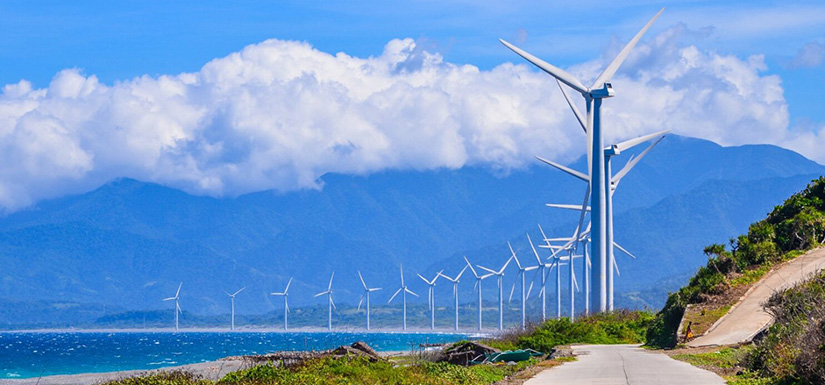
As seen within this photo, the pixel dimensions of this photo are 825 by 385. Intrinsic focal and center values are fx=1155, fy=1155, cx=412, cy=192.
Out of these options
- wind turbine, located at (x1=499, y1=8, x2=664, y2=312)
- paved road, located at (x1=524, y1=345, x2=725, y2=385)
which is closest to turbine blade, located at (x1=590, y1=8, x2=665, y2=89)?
wind turbine, located at (x1=499, y1=8, x2=664, y2=312)

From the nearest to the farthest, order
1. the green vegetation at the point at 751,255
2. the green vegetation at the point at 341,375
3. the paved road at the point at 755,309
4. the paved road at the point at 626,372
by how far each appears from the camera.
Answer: the green vegetation at the point at 341,375 → the paved road at the point at 626,372 → the paved road at the point at 755,309 → the green vegetation at the point at 751,255

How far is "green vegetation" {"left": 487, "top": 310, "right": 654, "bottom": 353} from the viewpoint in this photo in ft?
189

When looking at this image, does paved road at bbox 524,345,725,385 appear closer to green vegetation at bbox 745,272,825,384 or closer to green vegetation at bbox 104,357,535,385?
green vegetation at bbox 745,272,825,384

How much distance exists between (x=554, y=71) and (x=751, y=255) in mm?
24001

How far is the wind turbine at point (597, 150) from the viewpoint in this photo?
7406cm

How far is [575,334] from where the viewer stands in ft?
202

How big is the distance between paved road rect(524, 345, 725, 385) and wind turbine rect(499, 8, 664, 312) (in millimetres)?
31363

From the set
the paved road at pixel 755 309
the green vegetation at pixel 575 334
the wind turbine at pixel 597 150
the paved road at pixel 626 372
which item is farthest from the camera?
the wind turbine at pixel 597 150

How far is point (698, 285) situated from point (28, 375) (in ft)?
230

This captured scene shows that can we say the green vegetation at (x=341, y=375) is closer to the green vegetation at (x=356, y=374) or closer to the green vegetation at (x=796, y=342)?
the green vegetation at (x=356, y=374)

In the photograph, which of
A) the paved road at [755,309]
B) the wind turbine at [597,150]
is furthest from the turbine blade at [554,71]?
the paved road at [755,309]

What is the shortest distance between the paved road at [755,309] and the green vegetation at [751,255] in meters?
1.13

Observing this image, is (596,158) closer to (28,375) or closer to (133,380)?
(133,380)

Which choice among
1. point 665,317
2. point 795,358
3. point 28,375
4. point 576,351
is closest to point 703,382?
point 795,358
